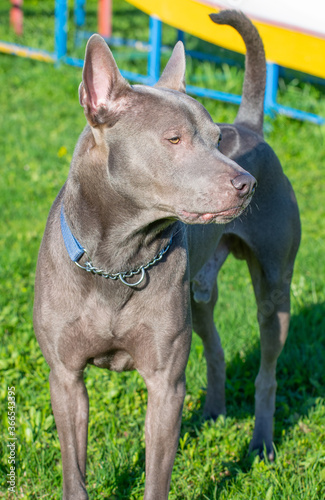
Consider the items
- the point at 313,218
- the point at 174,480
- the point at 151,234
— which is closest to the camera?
the point at 151,234

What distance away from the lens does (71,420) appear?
2818 millimetres

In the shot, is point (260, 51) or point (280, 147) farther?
point (280, 147)

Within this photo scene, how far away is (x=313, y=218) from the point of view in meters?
6.03

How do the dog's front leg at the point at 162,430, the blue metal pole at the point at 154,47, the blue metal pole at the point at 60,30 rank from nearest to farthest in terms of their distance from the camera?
the dog's front leg at the point at 162,430 < the blue metal pole at the point at 154,47 < the blue metal pole at the point at 60,30

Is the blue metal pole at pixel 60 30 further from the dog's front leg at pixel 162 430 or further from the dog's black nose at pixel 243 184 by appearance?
the dog's black nose at pixel 243 184

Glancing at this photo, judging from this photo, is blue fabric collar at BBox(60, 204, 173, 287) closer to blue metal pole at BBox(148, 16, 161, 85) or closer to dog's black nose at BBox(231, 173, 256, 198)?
dog's black nose at BBox(231, 173, 256, 198)

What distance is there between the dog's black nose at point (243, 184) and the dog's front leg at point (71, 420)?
3.37 ft

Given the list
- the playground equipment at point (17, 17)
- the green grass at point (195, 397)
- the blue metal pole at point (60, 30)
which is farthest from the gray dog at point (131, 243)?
the playground equipment at point (17, 17)

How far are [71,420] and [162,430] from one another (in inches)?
15.1

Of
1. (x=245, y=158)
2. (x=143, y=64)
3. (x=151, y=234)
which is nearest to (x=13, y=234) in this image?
(x=245, y=158)

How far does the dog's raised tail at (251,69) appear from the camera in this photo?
10.9 ft

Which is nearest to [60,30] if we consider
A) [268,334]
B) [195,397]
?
[195,397]

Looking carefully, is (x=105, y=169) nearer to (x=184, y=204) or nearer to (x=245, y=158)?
(x=184, y=204)

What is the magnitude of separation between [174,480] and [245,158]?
157 cm
